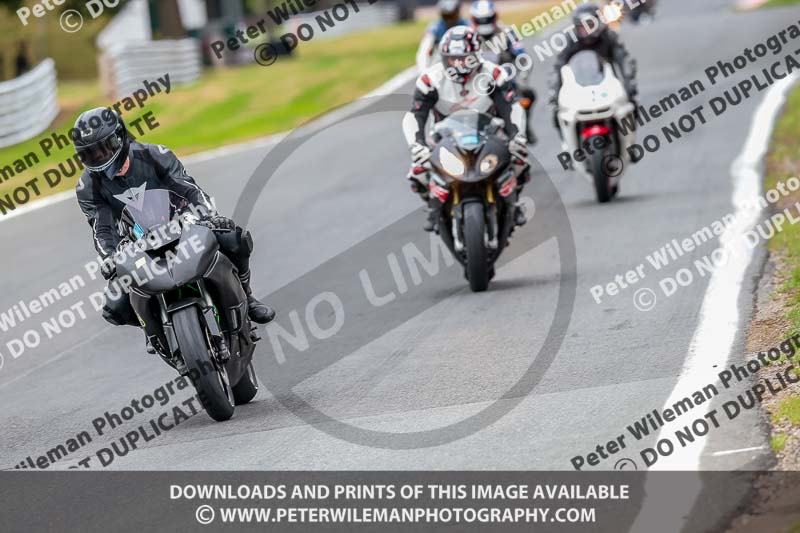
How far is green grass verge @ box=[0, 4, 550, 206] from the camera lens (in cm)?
2562

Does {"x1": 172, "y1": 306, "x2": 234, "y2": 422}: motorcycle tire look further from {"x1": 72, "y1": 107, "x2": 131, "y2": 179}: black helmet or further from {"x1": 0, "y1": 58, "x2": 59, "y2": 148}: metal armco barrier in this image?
{"x1": 0, "y1": 58, "x2": 59, "y2": 148}: metal armco barrier

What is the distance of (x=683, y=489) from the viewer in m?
5.73

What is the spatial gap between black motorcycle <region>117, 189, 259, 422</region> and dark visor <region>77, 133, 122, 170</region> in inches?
13.0

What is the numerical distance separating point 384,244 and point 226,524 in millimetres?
7889

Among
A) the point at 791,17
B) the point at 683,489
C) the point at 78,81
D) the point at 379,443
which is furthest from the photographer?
the point at 78,81

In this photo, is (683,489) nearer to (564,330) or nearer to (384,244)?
(564,330)

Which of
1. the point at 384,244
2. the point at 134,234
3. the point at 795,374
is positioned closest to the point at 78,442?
the point at 134,234

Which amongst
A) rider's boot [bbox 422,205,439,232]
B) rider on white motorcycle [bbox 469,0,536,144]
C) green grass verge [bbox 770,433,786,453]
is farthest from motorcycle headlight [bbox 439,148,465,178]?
rider on white motorcycle [bbox 469,0,536,144]

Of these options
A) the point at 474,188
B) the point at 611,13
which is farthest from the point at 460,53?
the point at 611,13

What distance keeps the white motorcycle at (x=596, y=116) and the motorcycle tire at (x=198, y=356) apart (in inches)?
287

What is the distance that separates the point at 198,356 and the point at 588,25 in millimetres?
8127

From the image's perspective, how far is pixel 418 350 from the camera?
9172 millimetres

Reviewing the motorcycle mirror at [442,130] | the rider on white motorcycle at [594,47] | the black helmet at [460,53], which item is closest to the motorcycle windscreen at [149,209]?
the motorcycle mirror at [442,130]

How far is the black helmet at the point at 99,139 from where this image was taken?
7547 millimetres
